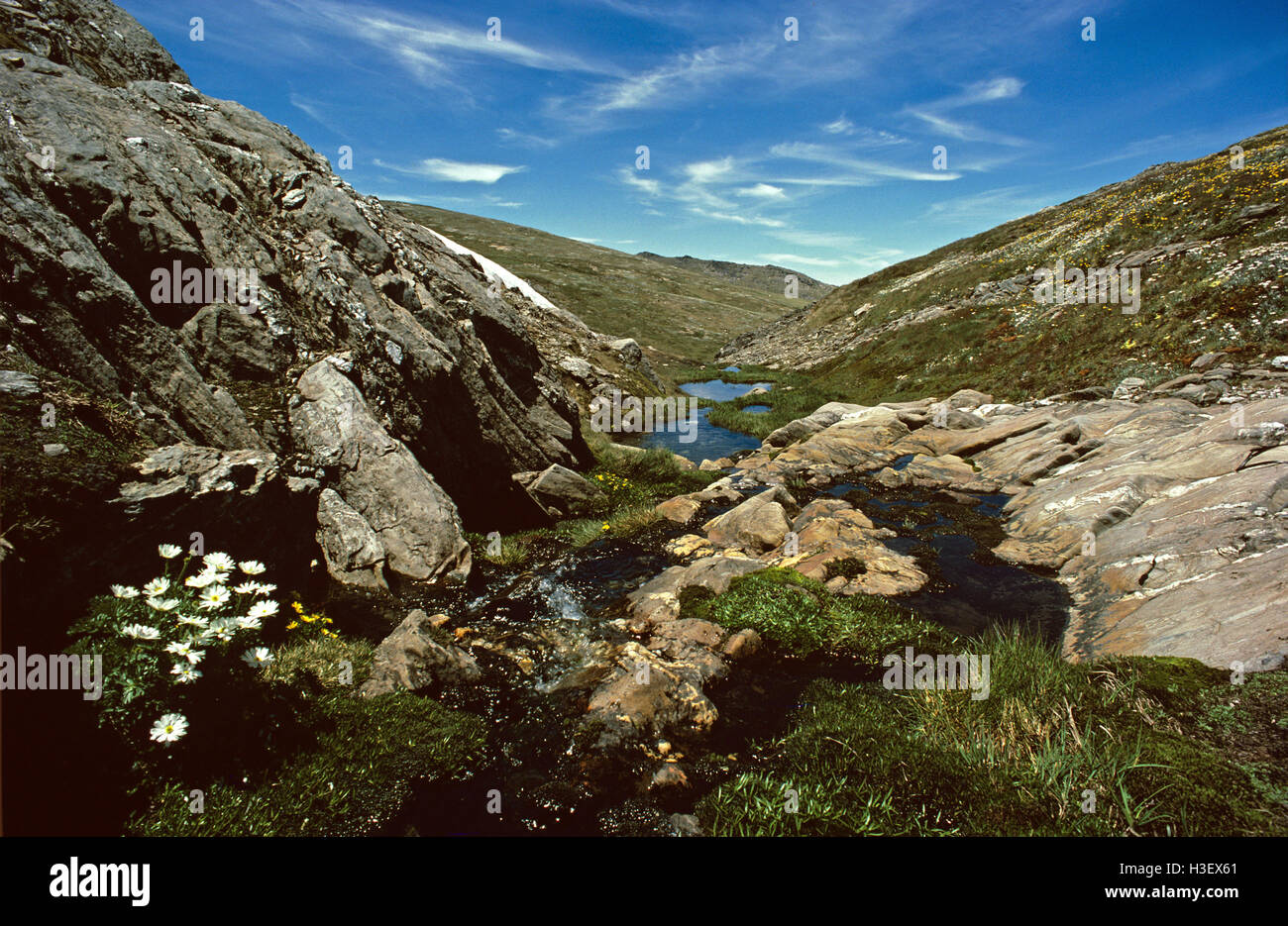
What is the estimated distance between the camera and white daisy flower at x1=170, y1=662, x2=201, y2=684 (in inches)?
223

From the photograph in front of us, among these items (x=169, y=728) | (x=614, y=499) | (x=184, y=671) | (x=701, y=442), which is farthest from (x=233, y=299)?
(x=701, y=442)

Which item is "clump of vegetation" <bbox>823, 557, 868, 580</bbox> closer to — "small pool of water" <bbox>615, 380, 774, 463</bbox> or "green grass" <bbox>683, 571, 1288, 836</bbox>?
"green grass" <bbox>683, 571, 1288, 836</bbox>

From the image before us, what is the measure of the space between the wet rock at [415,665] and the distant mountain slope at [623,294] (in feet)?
275

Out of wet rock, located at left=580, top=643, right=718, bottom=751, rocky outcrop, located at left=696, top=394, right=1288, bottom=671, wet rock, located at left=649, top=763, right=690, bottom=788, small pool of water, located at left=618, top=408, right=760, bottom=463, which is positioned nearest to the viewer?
wet rock, located at left=649, top=763, right=690, bottom=788

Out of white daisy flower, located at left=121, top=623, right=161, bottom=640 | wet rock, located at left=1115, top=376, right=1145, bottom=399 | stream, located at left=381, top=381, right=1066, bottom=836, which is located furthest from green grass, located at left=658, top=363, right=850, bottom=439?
white daisy flower, located at left=121, top=623, right=161, bottom=640

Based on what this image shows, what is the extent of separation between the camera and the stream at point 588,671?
277 inches

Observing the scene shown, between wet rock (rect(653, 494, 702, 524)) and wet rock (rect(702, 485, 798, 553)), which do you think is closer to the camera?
wet rock (rect(702, 485, 798, 553))

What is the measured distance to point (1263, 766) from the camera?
19.7 ft

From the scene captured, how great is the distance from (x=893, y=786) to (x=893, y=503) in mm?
16067

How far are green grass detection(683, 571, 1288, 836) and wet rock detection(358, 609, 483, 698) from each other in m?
4.89

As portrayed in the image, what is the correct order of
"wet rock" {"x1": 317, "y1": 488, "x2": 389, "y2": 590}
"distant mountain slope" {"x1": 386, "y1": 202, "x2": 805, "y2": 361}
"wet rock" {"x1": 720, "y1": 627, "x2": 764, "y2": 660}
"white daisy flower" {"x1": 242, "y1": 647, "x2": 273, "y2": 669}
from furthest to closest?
"distant mountain slope" {"x1": 386, "y1": 202, "x2": 805, "y2": 361}, "wet rock" {"x1": 317, "y1": 488, "x2": 389, "y2": 590}, "wet rock" {"x1": 720, "y1": 627, "x2": 764, "y2": 660}, "white daisy flower" {"x1": 242, "y1": 647, "x2": 273, "y2": 669}

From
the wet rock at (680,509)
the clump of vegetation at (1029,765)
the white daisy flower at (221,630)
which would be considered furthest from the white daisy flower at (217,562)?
the wet rock at (680,509)

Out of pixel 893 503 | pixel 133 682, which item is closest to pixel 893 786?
pixel 133 682
